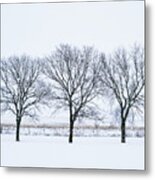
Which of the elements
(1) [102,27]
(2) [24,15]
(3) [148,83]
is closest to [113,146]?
(3) [148,83]

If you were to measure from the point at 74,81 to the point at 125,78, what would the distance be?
0.20m

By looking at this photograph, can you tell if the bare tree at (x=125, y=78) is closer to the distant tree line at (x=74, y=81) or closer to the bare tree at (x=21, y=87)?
the distant tree line at (x=74, y=81)

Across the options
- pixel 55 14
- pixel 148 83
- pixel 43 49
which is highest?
pixel 55 14

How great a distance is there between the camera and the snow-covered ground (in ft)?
6.88

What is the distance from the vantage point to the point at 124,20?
2113 millimetres

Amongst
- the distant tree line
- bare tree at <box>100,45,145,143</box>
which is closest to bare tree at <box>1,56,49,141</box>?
the distant tree line

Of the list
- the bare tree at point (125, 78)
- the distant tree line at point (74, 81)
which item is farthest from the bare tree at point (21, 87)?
the bare tree at point (125, 78)

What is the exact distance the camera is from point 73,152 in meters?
2.14

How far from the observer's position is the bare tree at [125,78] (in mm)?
2100

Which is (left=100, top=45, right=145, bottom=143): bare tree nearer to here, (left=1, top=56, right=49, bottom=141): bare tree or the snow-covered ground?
the snow-covered ground

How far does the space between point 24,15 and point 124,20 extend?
40 cm

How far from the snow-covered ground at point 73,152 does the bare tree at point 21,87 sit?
0.19ft

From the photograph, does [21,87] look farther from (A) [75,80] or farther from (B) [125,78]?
(B) [125,78]

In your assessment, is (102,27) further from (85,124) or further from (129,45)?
(85,124)
